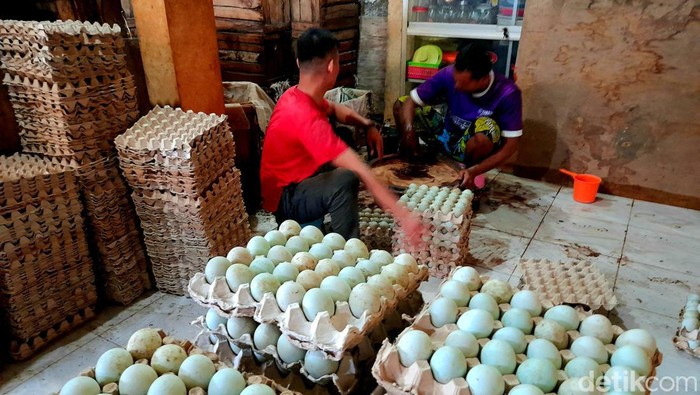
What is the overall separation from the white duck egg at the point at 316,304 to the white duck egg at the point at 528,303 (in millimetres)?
654

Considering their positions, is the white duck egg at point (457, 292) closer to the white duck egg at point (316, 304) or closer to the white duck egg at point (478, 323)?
the white duck egg at point (478, 323)

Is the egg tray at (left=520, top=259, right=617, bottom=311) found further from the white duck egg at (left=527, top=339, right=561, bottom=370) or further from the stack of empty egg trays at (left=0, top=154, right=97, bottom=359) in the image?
the stack of empty egg trays at (left=0, top=154, right=97, bottom=359)

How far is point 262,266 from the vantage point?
175 cm

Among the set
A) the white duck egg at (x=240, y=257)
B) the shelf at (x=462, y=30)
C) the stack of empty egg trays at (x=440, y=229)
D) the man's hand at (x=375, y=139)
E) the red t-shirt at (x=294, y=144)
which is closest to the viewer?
the white duck egg at (x=240, y=257)

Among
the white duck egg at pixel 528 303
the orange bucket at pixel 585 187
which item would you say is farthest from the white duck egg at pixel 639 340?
the orange bucket at pixel 585 187

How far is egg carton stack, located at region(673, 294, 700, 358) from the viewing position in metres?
2.41

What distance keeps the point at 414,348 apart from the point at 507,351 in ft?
0.92

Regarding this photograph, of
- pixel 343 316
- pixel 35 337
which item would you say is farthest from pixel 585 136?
pixel 35 337

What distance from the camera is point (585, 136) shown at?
434 centimetres

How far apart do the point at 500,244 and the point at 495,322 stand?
2.08 metres

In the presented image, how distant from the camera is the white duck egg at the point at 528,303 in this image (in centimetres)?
161

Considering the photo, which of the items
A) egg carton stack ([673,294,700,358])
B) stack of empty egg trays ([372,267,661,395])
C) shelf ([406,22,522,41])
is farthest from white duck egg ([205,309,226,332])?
shelf ([406,22,522,41])

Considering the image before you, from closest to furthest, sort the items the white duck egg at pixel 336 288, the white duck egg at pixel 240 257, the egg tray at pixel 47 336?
the white duck egg at pixel 336 288 < the white duck egg at pixel 240 257 < the egg tray at pixel 47 336

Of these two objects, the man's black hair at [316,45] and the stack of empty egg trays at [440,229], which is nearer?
the man's black hair at [316,45]
